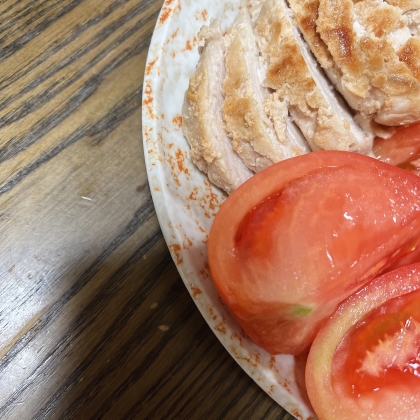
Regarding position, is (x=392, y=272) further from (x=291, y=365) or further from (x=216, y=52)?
(x=216, y=52)

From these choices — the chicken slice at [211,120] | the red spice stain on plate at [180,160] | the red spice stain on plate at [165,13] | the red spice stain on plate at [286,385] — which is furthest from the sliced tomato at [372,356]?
the red spice stain on plate at [165,13]

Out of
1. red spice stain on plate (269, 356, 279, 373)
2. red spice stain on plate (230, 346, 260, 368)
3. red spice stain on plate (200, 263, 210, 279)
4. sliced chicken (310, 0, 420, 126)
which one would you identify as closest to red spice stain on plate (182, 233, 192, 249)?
red spice stain on plate (200, 263, 210, 279)

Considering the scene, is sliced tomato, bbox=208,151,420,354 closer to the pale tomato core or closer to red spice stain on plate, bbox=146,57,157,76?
the pale tomato core

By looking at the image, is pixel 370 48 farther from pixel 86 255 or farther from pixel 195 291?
pixel 86 255

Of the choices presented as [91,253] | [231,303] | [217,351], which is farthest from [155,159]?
[217,351]

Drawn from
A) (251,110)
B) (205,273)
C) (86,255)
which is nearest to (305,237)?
(205,273)
